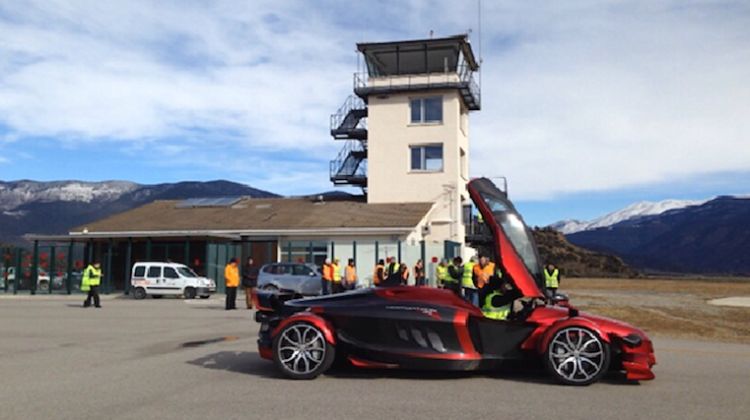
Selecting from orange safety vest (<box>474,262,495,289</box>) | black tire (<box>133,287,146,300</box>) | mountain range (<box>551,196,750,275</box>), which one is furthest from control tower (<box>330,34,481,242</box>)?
mountain range (<box>551,196,750,275</box>)

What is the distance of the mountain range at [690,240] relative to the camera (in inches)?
3826

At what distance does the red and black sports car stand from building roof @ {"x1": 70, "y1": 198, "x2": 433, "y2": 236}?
24.6m

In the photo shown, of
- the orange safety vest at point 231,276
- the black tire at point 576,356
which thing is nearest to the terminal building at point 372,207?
the orange safety vest at point 231,276

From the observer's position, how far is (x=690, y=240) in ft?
366

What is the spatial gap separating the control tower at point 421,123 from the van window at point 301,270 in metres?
12.7

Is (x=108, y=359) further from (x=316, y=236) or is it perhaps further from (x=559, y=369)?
(x=316, y=236)

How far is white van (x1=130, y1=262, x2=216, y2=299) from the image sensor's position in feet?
98.3

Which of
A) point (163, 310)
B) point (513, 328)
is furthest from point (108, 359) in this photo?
point (163, 310)

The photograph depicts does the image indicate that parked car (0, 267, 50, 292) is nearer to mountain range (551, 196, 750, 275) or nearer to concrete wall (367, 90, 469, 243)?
concrete wall (367, 90, 469, 243)

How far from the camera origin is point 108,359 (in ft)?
33.5

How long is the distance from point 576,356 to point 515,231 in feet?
5.40

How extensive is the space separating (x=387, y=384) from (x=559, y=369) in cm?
194

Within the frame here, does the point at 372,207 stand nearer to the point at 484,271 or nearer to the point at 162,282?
the point at 162,282

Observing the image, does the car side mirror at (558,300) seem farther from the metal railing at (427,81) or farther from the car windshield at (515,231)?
the metal railing at (427,81)
